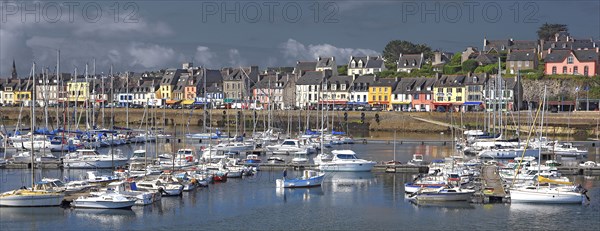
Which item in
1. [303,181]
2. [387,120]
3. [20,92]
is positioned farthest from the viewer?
[20,92]

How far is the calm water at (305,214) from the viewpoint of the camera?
2911 cm

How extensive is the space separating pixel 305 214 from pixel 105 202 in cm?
744

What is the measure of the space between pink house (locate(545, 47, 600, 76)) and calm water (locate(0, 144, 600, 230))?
4876cm

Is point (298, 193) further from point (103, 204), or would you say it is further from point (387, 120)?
point (387, 120)

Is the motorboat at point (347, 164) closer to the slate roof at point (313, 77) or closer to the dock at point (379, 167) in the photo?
the dock at point (379, 167)

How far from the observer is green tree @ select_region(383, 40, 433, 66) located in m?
114

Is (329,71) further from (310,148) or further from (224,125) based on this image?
(310,148)

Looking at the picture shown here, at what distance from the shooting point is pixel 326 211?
105ft

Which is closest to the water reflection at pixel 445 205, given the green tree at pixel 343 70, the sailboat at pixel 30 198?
the sailboat at pixel 30 198

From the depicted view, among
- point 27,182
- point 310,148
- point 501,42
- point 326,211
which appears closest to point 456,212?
point 326,211

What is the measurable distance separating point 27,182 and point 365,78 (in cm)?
5703

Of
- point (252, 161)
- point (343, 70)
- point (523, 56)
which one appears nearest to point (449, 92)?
point (523, 56)

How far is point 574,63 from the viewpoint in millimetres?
84125

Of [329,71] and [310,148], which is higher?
[329,71]
